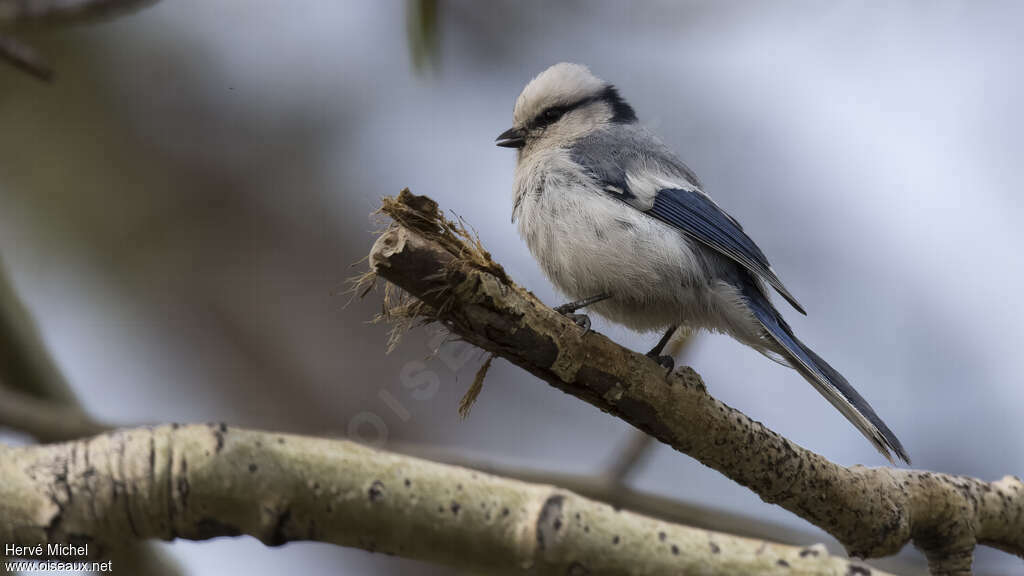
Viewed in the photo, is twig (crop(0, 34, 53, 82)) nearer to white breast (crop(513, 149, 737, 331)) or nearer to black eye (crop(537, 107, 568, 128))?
white breast (crop(513, 149, 737, 331))

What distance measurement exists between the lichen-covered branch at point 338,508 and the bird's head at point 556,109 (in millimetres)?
2317

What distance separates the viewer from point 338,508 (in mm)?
1530

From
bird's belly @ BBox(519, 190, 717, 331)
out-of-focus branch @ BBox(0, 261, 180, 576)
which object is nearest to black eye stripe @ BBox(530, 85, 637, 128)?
bird's belly @ BBox(519, 190, 717, 331)

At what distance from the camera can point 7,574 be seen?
188 centimetres

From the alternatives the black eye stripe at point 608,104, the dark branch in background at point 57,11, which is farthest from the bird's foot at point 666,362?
the dark branch in background at point 57,11

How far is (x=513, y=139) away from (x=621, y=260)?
39.1 inches

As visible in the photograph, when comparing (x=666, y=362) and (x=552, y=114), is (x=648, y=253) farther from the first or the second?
(x=552, y=114)

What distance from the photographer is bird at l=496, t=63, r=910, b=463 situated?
9.86ft

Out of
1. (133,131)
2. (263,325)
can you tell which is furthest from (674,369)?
(133,131)

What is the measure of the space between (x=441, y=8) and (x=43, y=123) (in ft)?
11.4

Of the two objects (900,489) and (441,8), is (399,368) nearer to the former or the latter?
(441,8)

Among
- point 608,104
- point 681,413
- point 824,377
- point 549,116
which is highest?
point 608,104

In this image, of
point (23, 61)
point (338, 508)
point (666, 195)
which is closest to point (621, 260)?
point (666, 195)

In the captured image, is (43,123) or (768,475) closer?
(768,475)
